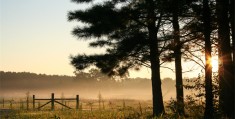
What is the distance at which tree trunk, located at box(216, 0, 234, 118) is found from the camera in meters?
16.3

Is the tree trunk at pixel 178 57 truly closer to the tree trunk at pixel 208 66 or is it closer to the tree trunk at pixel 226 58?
the tree trunk at pixel 208 66

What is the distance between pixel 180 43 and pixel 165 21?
6.87 ft

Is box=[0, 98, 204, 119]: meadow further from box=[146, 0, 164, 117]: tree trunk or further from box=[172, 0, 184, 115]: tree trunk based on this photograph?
box=[146, 0, 164, 117]: tree trunk

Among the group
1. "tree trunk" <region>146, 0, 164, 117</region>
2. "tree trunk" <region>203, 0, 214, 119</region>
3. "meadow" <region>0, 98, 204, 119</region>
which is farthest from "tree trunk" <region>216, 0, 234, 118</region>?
"tree trunk" <region>146, 0, 164, 117</region>

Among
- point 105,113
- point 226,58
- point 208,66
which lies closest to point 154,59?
point 208,66

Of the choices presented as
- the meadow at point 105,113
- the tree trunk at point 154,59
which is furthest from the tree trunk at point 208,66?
the tree trunk at point 154,59

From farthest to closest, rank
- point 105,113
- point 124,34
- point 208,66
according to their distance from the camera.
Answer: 1. point 105,113
2. point 124,34
3. point 208,66

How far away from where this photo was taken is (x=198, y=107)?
61.0 feet

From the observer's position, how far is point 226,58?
16.3m

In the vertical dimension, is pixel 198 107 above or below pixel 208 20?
below

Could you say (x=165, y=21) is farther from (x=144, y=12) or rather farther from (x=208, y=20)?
(x=208, y=20)

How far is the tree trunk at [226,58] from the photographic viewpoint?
16344mm

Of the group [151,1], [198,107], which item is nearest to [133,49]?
[151,1]

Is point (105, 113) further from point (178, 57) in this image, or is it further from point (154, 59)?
point (178, 57)
